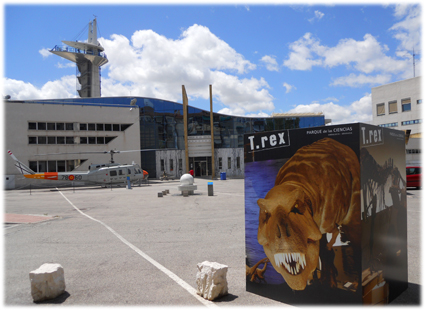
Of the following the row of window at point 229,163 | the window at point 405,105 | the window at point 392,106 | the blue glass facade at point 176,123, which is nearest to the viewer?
the blue glass facade at point 176,123

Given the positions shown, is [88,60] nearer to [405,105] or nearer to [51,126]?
[51,126]

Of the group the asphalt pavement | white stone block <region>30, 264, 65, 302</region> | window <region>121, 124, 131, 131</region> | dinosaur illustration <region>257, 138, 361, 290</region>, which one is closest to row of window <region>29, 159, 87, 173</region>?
window <region>121, 124, 131, 131</region>

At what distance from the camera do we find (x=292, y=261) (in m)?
4.28

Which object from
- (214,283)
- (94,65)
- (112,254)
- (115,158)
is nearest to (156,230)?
(112,254)

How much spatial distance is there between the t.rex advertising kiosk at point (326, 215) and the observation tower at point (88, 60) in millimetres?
55115

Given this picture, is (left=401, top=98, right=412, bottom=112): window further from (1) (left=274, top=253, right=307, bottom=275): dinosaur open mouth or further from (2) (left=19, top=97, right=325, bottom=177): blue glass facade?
(1) (left=274, top=253, right=307, bottom=275): dinosaur open mouth

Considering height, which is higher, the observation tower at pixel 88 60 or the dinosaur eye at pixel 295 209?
the observation tower at pixel 88 60

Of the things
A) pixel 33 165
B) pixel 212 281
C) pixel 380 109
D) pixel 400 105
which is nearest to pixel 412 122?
pixel 400 105

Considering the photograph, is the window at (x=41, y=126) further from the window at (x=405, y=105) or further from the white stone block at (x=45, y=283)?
the window at (x=405, y=105)

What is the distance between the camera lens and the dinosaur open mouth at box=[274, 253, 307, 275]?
165 inches

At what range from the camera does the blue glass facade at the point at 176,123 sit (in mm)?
41562

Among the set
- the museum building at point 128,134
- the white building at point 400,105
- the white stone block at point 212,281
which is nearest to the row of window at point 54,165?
the museum building at point 128,134

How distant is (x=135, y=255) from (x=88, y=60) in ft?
184

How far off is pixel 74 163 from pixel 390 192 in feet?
125
